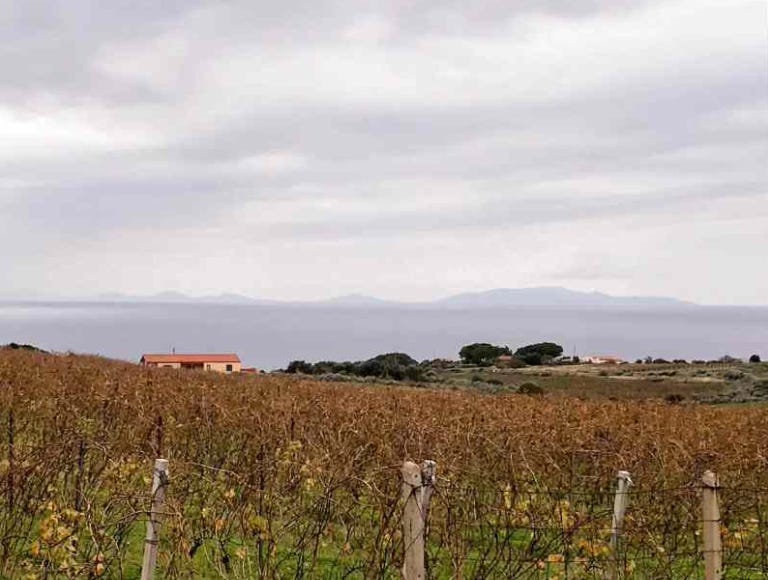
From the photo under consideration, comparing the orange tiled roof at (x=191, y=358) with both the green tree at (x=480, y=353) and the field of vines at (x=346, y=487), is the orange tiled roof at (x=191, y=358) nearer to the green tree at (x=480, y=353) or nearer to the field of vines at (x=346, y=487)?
the green tree at (x=480, y=353)

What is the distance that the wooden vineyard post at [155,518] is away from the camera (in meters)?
4.14

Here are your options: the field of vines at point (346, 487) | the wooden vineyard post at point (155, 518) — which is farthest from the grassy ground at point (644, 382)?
the wooden vineyard post at point (155, 518)

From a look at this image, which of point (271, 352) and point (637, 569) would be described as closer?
point (637, 569)

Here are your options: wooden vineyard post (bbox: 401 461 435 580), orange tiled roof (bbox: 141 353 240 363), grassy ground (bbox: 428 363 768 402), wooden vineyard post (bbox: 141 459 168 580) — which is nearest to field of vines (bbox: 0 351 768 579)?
wooden vineyard post (bbox: 141 459 168 580)

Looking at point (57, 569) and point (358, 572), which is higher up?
point (57, 569)

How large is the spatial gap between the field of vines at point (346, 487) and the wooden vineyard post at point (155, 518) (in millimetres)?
196

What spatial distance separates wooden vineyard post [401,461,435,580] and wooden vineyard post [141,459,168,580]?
4.22 ft

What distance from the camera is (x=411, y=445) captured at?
7488mm

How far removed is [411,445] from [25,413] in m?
5.05

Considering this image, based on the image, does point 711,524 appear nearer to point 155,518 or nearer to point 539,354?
point 155,518

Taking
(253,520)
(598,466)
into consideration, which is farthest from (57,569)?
(598,466)

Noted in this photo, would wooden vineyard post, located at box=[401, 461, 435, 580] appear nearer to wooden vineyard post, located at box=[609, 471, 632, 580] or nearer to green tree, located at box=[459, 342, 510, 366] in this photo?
wooden vineyard post, located at box=[609, 471, 632, 580]

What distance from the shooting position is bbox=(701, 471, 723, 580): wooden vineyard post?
14.2ft

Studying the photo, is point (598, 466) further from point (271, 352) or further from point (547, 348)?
point (271, 352)
